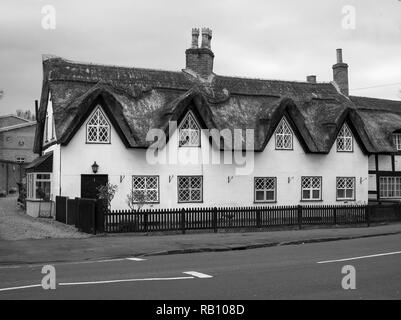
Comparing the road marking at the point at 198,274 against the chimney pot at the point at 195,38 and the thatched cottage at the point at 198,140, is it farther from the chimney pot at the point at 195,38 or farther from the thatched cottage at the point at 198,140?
the chimney pot at the point at 195,38

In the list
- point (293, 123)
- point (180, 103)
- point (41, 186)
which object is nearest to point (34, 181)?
Result: point (41, 186)

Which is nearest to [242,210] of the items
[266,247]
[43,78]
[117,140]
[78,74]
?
[266,247]

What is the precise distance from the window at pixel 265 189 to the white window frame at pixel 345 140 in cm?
490

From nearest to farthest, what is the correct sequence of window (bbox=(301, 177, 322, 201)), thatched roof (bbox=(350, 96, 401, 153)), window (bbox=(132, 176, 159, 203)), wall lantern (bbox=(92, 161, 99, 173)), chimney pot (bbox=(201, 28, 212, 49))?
wall lantern (bbox=(92, 161, 99, 173)), window (bbox=(132, 176, 159, 203)), window (bbox=(301, 177, 322, 201)), chimney pot (bbox=(201, 28, 212, 49)), thatched roof (bbox=(350, 96, 401, 153))

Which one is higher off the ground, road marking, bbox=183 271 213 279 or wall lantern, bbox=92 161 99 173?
wall lantern, bbox=92 161 99 173

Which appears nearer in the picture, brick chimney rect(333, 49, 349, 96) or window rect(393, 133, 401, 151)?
window rect(393, 133, 401, 151)

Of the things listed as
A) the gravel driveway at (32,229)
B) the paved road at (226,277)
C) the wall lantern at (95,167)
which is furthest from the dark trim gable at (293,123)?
the paved road at (226,277)

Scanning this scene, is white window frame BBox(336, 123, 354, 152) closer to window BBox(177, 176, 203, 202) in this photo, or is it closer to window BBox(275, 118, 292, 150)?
window BBox(275, 118, 292, 150)

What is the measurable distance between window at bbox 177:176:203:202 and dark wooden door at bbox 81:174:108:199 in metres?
4.20

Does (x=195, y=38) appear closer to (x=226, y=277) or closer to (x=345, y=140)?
(x=345, y=140)

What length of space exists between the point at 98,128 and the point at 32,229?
625 cm

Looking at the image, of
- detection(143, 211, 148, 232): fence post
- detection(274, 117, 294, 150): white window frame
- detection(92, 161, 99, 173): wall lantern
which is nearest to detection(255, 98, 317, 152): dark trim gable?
detection(274, 117, 294, 150): white window frame

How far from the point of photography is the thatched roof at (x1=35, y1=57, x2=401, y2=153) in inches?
1006
